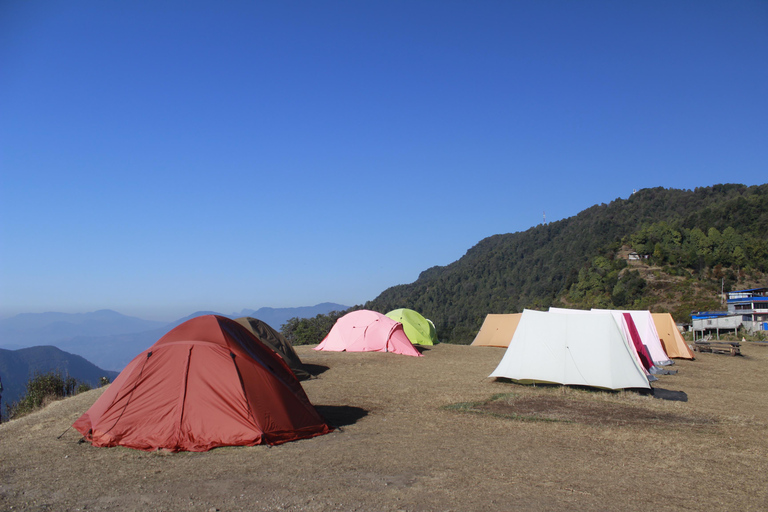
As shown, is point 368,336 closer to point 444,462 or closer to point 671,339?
point 671,339

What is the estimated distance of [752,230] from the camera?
76.4 metres

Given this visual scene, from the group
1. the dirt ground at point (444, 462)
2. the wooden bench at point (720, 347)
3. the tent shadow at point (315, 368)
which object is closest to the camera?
the dirt ground at point (444, 462)

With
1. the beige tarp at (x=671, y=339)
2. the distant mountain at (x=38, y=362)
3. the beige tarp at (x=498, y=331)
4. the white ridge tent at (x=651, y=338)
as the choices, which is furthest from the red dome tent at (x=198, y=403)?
the distant mountain at (x=38, y=362)

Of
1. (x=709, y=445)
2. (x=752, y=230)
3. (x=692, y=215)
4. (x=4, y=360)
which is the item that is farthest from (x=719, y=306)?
(x=4, y=360)

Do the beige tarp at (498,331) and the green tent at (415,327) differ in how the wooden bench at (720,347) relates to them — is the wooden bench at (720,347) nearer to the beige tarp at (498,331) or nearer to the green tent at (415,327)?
the beige tarp at (498,331)

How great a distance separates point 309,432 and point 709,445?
6.19 metres

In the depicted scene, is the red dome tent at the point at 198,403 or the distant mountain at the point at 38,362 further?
the distant mountain at the point at 38,362

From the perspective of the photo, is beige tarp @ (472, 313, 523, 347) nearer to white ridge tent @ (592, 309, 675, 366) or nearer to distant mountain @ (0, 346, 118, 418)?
white ridge tent @ (592, 309, 675, 366)

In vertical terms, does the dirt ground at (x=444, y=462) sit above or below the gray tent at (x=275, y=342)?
below

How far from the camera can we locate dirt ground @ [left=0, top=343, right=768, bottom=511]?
209 inches

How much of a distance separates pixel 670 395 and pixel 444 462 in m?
8.16

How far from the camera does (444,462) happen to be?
668 cm

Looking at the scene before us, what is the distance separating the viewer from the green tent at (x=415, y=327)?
82.2ft

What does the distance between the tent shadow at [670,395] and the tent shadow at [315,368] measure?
364 inches
